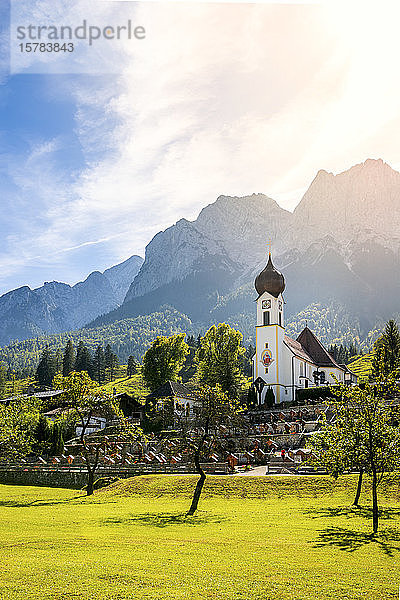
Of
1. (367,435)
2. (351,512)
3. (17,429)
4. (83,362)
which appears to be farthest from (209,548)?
(83,362)

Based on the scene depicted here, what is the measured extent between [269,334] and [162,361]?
57.0ft

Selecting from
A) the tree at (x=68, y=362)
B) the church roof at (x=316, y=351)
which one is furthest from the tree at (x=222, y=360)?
the tree at (x=68, y=362)

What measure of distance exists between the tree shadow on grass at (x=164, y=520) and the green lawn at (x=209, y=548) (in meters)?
0.05

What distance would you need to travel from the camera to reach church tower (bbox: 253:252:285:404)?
7906cm

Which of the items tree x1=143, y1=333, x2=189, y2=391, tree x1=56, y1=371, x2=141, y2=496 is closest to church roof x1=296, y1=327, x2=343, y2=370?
tree x1=143, y1=333, x2=189, y2=391

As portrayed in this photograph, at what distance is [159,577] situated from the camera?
478 inches

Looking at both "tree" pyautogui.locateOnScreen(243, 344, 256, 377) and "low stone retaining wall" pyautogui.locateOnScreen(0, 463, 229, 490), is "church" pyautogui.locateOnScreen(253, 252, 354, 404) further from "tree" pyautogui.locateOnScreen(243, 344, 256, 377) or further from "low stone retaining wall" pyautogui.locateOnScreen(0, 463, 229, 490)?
"tree" pyautogui.locateOnScreen(243, 344, 256, 377)

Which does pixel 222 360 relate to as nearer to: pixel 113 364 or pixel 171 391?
pixel 171 391

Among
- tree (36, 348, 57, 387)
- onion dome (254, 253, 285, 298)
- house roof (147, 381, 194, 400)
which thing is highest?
onion dome (254, 253, 285, 298)

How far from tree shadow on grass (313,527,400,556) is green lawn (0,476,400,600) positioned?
3 cm

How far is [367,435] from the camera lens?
19250 mm

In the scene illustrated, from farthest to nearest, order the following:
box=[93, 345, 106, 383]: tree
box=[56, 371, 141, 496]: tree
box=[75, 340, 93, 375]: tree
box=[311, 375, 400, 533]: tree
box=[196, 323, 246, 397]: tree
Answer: box=[93, 345, 106, 383]: tree
box=[75, 340, 93, 375]: tree
box=[196, 323, 246, 397]: tree
box=[56, 371, 141, 496]: tree
box=[311, 375, 400, 533]: tree

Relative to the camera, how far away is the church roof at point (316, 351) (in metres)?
90.6

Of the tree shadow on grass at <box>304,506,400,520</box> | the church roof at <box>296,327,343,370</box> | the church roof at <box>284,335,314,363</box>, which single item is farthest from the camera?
the church roof at <box>296,327,343,370</box>
